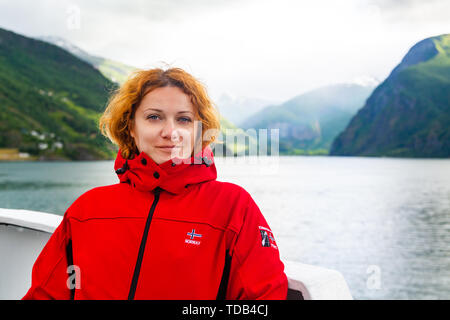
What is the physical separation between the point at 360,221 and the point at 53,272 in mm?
51785

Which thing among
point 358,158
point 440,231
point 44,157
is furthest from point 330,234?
point 358,158

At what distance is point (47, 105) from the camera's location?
138375mm

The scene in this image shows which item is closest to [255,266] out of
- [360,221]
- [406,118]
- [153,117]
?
[153,117]

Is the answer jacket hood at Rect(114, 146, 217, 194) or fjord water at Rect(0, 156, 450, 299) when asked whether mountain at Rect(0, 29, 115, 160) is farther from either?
jacket hood at Rect(114, 146, 217, 194)

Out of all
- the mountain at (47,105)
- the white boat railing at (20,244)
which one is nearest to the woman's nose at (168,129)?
the white boat railing at (20,244)

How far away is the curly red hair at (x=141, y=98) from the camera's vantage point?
2092 mm

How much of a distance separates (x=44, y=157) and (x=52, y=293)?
467 ft

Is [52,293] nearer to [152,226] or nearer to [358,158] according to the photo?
[152,226]

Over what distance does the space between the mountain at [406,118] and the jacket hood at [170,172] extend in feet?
504

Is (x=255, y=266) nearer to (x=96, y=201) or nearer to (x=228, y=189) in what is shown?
(x=228, y=189)

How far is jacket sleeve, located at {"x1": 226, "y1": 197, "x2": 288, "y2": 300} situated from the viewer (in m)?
1.72

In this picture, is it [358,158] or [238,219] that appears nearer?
[238,219]

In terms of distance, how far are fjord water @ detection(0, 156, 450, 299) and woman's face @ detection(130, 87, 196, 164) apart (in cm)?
1238
